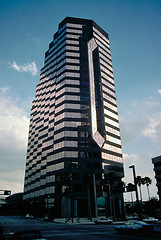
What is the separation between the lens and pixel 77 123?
86938 millimetres

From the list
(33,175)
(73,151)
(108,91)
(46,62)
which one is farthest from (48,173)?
(46,62)

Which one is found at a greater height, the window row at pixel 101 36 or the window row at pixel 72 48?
the window row at pixel 101 36

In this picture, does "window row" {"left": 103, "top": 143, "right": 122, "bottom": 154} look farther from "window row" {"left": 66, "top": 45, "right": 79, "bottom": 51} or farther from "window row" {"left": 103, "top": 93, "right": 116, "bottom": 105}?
"window row" {"left": 66, "top": 45, "right": 79, "bottom": 51}

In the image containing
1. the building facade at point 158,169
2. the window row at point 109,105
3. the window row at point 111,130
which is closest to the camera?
the building facade at point 158,169

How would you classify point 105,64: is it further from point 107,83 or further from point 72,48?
point 72,48

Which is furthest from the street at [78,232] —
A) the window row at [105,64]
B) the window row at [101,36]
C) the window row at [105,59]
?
the window row at [101,36]

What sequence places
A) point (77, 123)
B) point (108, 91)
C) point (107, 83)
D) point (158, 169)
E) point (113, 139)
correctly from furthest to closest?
point (107, 83), point (108, 91), point (113, 139), point (158, 169), point (77, 123)

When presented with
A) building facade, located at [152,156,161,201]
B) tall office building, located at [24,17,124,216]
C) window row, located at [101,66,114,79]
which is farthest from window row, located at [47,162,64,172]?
window row, located at [101,66,114,79]

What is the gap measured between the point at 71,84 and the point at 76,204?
54.9 meters

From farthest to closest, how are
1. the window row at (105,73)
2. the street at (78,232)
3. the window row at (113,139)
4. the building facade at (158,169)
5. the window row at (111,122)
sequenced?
the window row at (105,73)
the window row at (111,122)
the window row at (113,139)
the building facade at (158,169)
the street at (78,232)

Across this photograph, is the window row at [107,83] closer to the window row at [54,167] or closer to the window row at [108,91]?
the window row at [108,91]

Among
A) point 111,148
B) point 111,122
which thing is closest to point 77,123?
point 111,122

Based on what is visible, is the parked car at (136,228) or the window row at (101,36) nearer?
the parked car at (136,228)

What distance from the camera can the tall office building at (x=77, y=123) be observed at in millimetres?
78750
